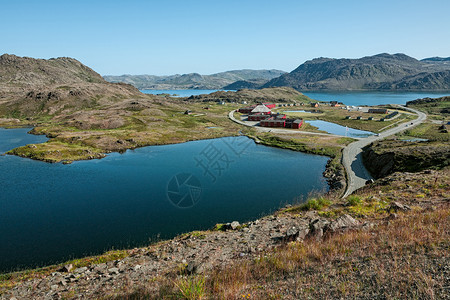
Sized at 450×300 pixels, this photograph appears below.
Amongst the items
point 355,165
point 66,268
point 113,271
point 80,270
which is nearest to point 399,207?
point 113,271

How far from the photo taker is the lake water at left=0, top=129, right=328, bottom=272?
3127 cm

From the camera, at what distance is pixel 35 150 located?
7225 cm

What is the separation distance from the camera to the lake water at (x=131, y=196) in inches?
1231

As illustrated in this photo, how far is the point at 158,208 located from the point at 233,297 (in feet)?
106

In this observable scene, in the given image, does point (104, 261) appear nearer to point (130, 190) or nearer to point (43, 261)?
point (43, 261)

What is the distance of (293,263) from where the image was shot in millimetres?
12352

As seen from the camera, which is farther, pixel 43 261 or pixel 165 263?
pixel 43 261

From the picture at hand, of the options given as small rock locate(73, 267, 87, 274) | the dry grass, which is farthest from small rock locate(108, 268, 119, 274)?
the dry grass

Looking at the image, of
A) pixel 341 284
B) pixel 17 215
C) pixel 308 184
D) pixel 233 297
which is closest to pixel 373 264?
pixel 341 284

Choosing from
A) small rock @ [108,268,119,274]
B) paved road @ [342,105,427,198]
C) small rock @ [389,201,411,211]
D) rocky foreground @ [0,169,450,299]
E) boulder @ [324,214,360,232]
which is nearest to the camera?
rocky foreground @ [0,169,450,299]

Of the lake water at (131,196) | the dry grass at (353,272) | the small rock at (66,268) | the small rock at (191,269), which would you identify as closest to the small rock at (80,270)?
the small rock at (66,268)

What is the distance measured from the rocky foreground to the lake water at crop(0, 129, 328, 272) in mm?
8542

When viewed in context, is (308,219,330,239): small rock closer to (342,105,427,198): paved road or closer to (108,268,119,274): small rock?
(108,268,119,274): small rock

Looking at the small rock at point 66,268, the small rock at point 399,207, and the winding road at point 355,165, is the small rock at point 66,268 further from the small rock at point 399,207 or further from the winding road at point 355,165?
the winding road at point 355,165
